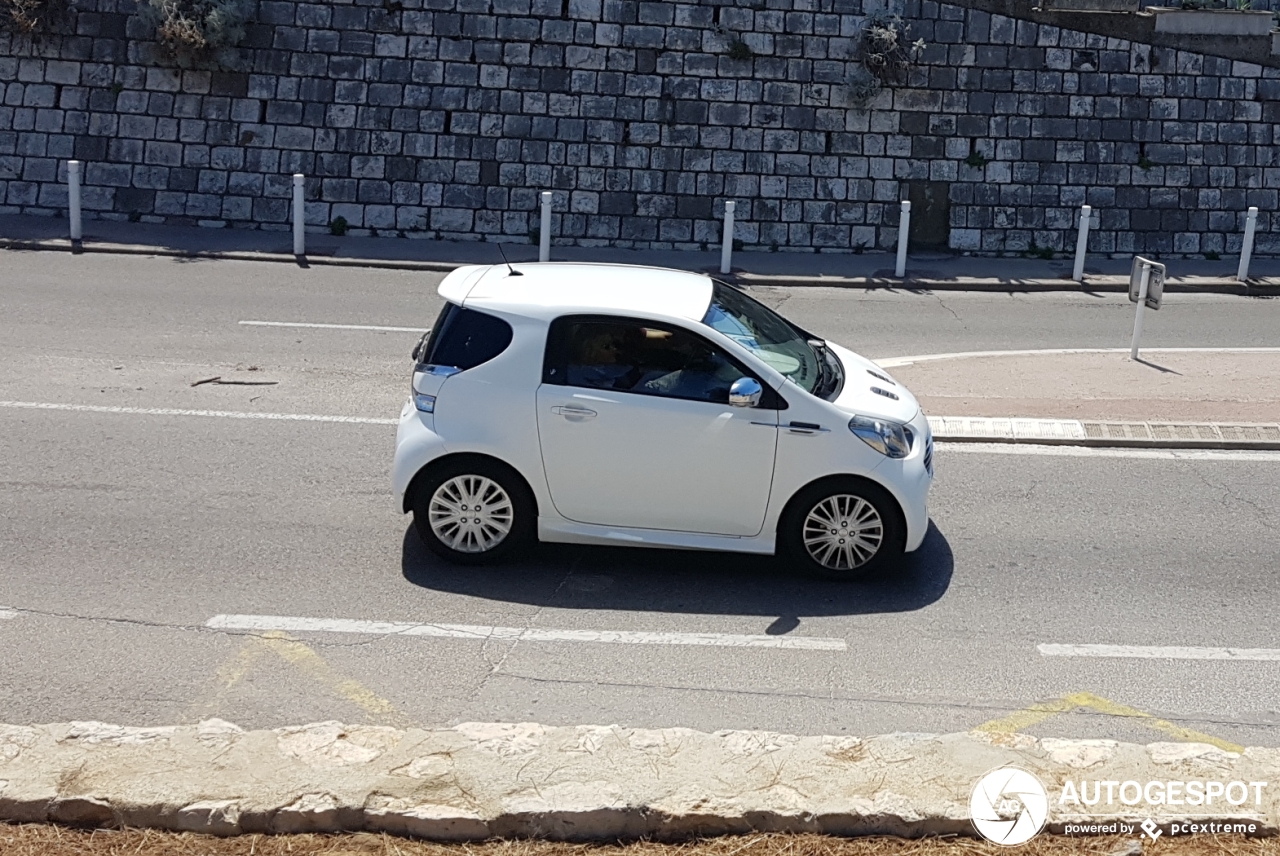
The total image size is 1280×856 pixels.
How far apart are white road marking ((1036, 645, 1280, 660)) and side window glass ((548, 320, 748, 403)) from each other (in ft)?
7.15

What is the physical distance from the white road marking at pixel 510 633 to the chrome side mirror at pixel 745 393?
127cm

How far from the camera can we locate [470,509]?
7488 millimetres

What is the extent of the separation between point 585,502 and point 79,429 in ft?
15.2

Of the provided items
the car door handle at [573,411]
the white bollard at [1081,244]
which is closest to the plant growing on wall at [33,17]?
the white bollard at [1081,244]

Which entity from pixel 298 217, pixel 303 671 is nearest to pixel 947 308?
pixel 298 217

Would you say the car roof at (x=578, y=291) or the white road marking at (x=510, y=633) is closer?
the white road marking at (x=510, y=633)

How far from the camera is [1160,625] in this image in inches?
275

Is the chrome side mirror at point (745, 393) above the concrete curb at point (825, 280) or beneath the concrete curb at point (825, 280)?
above

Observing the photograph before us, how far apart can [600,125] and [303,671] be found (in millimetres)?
14356

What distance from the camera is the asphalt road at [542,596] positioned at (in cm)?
599

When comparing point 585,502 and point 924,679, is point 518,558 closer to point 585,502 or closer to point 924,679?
point 585,502

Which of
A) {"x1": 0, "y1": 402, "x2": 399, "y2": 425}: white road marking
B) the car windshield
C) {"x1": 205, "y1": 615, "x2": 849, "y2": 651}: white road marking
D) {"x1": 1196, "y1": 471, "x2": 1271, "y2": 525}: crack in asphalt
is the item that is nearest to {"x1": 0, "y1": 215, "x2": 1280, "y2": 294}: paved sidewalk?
{"x1": 0, "y1": 402, "x2": 399, "y2": 425}: white road marking

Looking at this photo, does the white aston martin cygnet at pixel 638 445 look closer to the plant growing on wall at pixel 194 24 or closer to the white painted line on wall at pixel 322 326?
the white painted line on wall at pixel 322 326

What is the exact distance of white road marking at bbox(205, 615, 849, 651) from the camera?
6668mm
